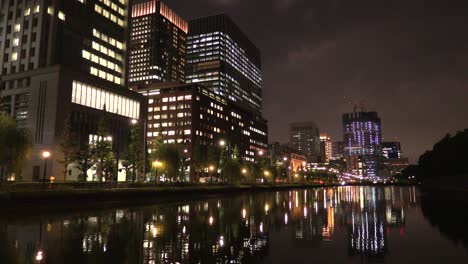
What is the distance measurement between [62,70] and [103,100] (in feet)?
45.3

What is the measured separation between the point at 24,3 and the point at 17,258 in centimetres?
10273

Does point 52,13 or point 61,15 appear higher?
point 61,15

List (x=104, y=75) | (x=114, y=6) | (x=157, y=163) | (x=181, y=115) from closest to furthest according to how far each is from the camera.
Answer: (x=157, y=163), (x=104, y=75), (x=114, y=6), (x=181, y=115)

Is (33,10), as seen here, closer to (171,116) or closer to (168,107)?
(168,107)

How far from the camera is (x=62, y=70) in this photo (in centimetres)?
7994

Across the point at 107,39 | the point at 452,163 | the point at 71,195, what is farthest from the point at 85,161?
the point at 452,163

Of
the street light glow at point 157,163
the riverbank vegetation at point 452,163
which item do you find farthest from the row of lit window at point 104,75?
the riverbank vegetation at point 452,163

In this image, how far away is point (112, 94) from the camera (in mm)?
95000

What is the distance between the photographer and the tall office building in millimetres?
78375

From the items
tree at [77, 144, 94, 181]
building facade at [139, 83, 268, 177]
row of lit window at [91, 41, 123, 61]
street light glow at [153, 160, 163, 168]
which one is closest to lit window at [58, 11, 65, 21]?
row of lit window at [91, 41, 123, 61]

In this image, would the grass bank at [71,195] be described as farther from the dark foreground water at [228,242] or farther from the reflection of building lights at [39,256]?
the reflection of building lights at [39,256]

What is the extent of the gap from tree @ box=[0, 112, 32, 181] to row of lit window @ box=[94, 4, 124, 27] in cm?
7457

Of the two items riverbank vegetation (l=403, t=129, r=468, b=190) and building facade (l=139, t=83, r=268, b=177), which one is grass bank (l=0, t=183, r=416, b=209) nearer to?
riverbank vegetation (l=403, t=129, r=468, b=190)

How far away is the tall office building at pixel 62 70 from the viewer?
78.4m
